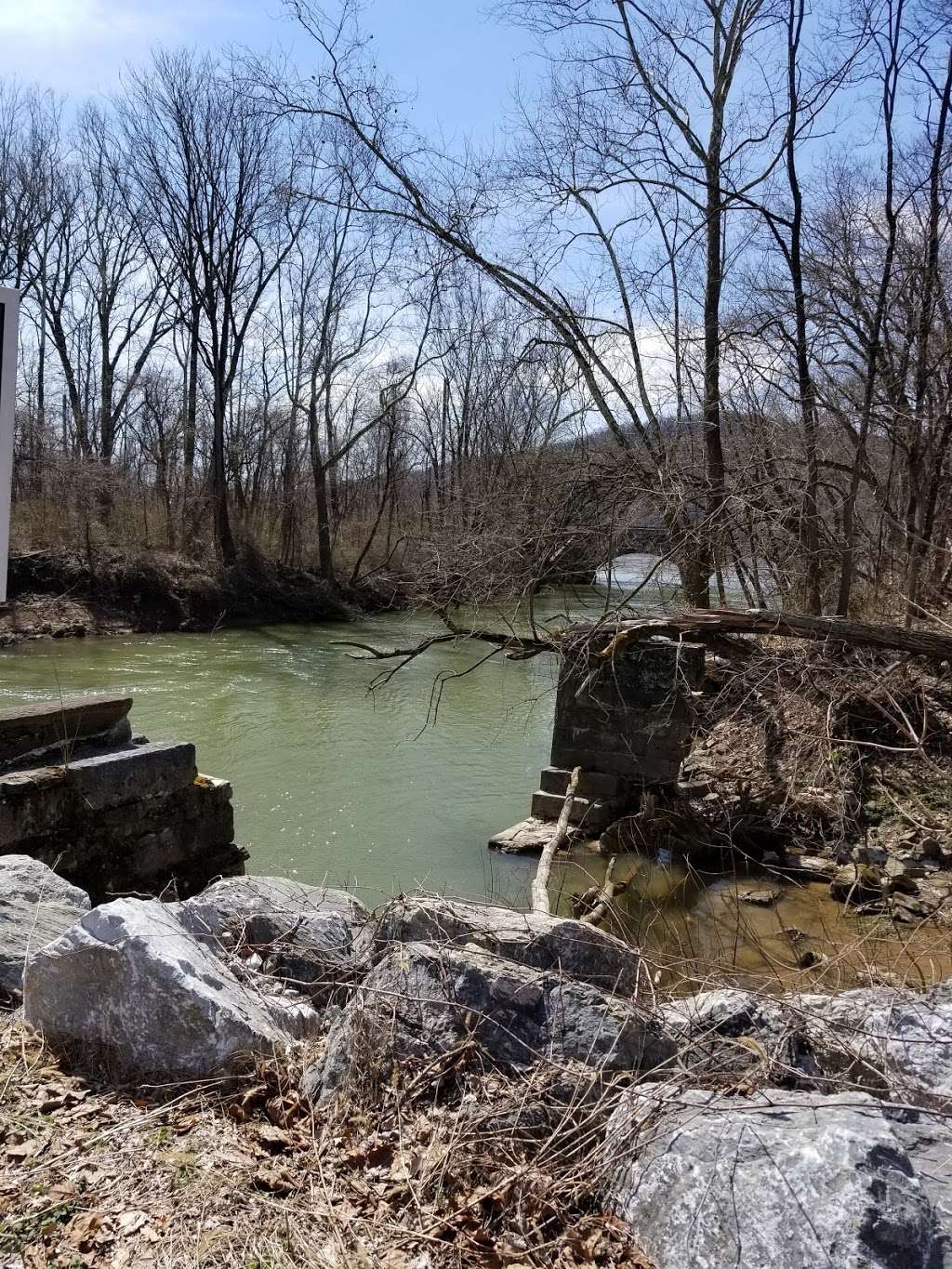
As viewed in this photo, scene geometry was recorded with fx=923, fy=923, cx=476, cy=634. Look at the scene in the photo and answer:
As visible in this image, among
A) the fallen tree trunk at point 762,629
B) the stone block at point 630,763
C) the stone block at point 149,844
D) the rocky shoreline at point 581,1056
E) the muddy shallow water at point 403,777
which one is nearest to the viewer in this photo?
the rocky shoreline at point 581,1056

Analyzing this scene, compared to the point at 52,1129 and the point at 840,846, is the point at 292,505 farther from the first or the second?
the point at 52,1129

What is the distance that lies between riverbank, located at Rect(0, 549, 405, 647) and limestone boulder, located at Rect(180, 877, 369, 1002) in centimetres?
1493

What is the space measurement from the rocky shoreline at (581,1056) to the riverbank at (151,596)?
1584 cm

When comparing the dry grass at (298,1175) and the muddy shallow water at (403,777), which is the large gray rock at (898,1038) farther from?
the dry grass at (298,1175)

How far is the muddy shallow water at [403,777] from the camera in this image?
6355 mm

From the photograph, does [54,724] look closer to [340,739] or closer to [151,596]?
[340,739]

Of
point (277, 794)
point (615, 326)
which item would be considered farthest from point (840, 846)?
point (615, 326)

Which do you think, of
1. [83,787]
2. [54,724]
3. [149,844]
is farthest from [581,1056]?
[54,724]

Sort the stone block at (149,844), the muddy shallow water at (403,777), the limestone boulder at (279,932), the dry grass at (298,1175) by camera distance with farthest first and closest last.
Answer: the muddy shallow water at (403,777) < the stone block at (149,844) < the limestone boulder at (279,932) < the dry grass at (298,1175)

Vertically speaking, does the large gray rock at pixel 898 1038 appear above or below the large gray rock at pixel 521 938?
below

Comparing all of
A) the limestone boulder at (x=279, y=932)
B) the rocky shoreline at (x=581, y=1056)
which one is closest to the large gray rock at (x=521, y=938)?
the rocky shoreline at (x=581, y=1056)

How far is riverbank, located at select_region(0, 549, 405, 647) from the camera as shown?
19.6 metres

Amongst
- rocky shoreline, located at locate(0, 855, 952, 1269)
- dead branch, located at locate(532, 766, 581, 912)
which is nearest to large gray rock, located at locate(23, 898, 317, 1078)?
rocky shoreline, located at locate(0, 855, 952, 1269)

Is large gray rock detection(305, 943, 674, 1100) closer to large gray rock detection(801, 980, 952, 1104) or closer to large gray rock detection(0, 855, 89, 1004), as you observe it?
large gray rock detection(801, 980, 952, 1104)
